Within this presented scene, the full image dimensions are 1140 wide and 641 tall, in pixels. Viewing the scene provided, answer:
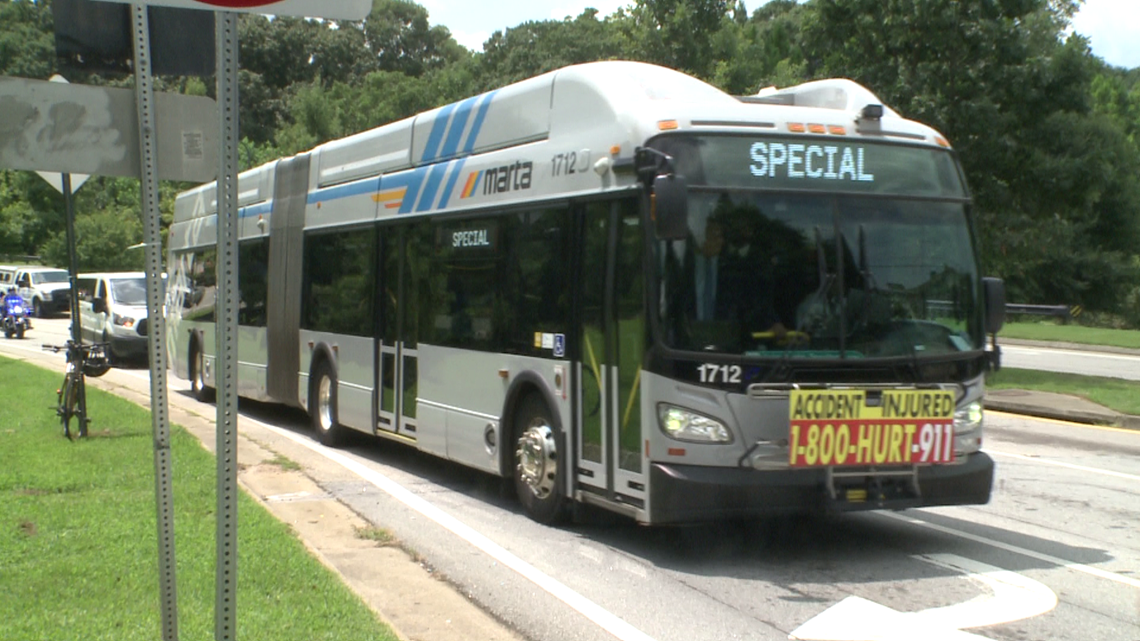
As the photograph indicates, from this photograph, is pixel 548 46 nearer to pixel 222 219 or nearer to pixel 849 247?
pixel 849 247

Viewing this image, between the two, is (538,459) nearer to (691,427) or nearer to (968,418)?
(691,427)

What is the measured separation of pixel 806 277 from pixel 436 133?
4747 millimetres

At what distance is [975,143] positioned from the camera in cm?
2297

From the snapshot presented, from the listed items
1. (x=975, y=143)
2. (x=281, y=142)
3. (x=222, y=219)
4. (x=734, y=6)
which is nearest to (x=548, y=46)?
(x=281, y=142)

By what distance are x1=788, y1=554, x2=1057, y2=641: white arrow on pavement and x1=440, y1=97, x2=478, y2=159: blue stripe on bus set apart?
5.70 m

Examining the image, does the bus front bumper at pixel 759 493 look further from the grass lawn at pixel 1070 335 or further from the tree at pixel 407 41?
the tree at pixel 407 41

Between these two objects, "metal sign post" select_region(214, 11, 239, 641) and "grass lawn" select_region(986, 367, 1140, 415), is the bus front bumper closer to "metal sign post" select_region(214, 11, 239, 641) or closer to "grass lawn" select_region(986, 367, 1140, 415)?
"metal sign post" select_region(214, 11, 239, 641)

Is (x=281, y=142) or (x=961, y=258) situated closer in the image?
(x=961, y=258)

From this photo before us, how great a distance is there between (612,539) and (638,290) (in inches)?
78.6

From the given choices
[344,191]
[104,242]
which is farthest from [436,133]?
[104,242]

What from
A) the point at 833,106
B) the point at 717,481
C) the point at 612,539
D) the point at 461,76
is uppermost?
the point at 461,76

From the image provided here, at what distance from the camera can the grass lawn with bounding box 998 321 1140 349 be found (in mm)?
35134

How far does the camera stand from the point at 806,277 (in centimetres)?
815

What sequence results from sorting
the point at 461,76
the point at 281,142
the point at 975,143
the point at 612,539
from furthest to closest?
the point at 461,76 < the point at 281,142 < the point at 975,143 < the point at 612,539
